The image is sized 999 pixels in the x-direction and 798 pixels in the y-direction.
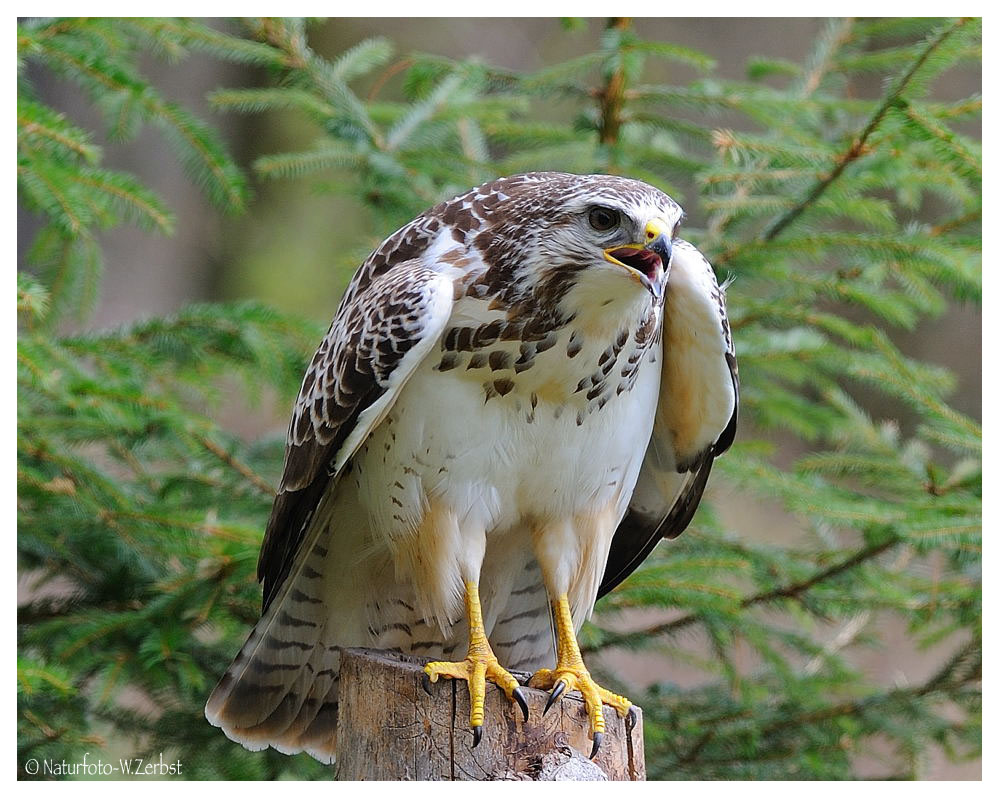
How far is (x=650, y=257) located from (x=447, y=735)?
4.38ft

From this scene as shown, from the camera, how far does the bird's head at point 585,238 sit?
2.77 meters

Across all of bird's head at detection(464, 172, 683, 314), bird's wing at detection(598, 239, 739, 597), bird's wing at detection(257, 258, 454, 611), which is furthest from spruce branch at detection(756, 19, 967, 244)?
bird's wing at detection(257, 258, 454, 611)

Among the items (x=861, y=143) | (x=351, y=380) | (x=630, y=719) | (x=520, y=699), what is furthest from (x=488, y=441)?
(x=861, y=143)

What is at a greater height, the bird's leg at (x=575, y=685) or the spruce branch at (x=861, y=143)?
the spruce branch at (x=861, y=143)

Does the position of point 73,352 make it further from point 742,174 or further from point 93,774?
point 742,174

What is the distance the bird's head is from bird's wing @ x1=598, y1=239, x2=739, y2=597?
282 mm

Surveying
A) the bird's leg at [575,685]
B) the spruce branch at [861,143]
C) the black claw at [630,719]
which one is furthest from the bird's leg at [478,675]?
the spruce branch at [861,143]

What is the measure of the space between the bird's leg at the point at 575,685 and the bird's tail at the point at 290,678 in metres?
0.77

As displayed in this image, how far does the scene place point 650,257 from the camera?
2.78 m

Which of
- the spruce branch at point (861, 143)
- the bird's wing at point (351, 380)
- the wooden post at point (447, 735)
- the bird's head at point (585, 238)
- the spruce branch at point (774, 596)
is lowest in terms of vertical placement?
the wooden post at point (447, 735)

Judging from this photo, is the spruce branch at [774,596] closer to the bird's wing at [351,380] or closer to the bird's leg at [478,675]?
the bird's leg at [478,675]

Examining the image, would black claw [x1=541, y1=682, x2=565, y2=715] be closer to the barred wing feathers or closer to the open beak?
the barred wing feathers

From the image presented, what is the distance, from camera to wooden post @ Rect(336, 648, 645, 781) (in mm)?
2936

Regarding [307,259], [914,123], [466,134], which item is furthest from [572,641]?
[307,259]
